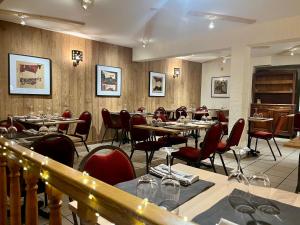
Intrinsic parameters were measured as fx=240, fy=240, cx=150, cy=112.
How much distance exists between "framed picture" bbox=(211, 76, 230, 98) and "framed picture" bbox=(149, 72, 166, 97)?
7.32 ft

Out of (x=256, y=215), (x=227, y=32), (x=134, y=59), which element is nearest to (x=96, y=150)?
(x=256, y=215)

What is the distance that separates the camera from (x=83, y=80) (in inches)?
237

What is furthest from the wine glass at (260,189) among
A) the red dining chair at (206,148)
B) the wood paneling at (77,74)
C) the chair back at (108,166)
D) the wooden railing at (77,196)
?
the wood paneling at (77,74)

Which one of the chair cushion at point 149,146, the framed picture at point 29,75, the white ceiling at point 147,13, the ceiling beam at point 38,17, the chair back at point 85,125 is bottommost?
the chair cushion at point 149,146

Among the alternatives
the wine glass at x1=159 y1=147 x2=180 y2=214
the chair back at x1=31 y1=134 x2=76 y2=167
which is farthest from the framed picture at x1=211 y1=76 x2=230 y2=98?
the wine glass at x1=159 y1=147 x2=180 y2=214

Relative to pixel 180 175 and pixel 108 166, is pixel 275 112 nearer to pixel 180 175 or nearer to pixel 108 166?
pixel 180 175

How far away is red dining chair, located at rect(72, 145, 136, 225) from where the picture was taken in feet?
4.85

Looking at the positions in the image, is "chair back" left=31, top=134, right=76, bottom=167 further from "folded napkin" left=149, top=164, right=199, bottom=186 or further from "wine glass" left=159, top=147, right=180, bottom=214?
"wine glass" left=159, top=147, right=180, bottom=214

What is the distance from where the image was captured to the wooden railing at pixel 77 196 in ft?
2.19

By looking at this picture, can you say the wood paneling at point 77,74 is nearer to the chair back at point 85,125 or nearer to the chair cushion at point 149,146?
the chair back at point 85,125

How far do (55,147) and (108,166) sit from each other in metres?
0.71

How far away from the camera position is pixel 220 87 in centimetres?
909

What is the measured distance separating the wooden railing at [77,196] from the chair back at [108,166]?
35 cm

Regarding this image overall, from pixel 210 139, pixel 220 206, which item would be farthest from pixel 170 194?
pixel 210 139
